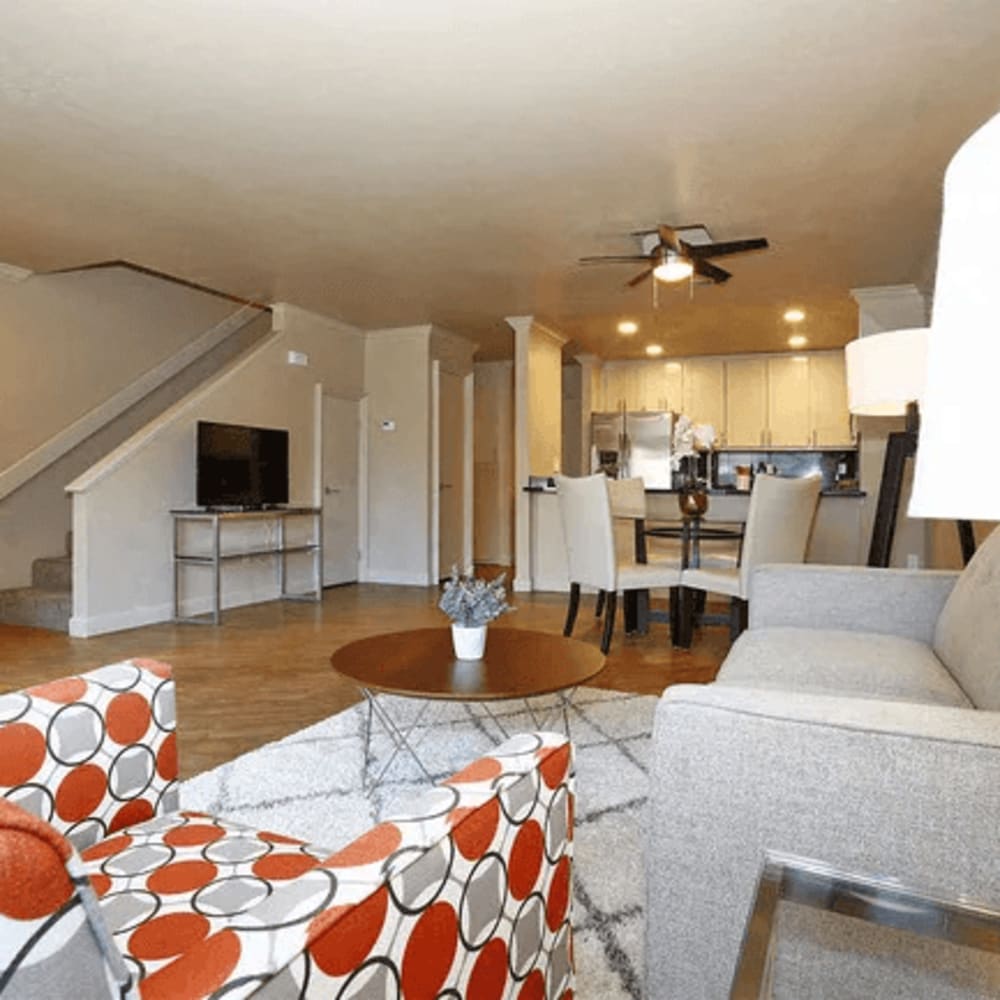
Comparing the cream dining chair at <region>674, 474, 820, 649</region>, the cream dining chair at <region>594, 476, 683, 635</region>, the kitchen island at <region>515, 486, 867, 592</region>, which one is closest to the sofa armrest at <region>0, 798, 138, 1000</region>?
the cream dining chair at <region>674, 474, 820, 649</region>

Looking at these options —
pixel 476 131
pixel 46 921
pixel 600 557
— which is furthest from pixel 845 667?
pixel 476 131

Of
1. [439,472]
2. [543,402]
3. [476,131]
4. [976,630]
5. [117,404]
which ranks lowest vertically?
[976,630]

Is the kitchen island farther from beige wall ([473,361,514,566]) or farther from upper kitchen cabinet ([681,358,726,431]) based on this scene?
upper kitchen cabinet ([681,358,726,431])

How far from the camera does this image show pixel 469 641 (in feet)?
7.94

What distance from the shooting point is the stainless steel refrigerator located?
29.5 ft

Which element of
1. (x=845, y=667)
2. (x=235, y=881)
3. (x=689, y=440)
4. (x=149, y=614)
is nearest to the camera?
(x=235, y=881)

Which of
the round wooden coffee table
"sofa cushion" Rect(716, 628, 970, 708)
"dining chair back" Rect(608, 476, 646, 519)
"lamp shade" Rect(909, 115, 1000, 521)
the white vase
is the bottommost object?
the round wooden coffee table

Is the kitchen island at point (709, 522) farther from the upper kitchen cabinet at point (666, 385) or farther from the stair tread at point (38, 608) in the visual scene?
the stair tread at point (38, 608)

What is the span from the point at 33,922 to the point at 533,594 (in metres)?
6.10

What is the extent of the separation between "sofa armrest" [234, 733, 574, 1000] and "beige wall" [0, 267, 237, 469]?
18.4 ft

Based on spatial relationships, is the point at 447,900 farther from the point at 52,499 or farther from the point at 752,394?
the point at 752,394

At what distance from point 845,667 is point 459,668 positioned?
1.09 metres

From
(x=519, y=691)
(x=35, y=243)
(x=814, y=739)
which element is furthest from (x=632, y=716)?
(x=35, y=243)

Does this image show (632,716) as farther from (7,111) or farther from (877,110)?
(7,111)
